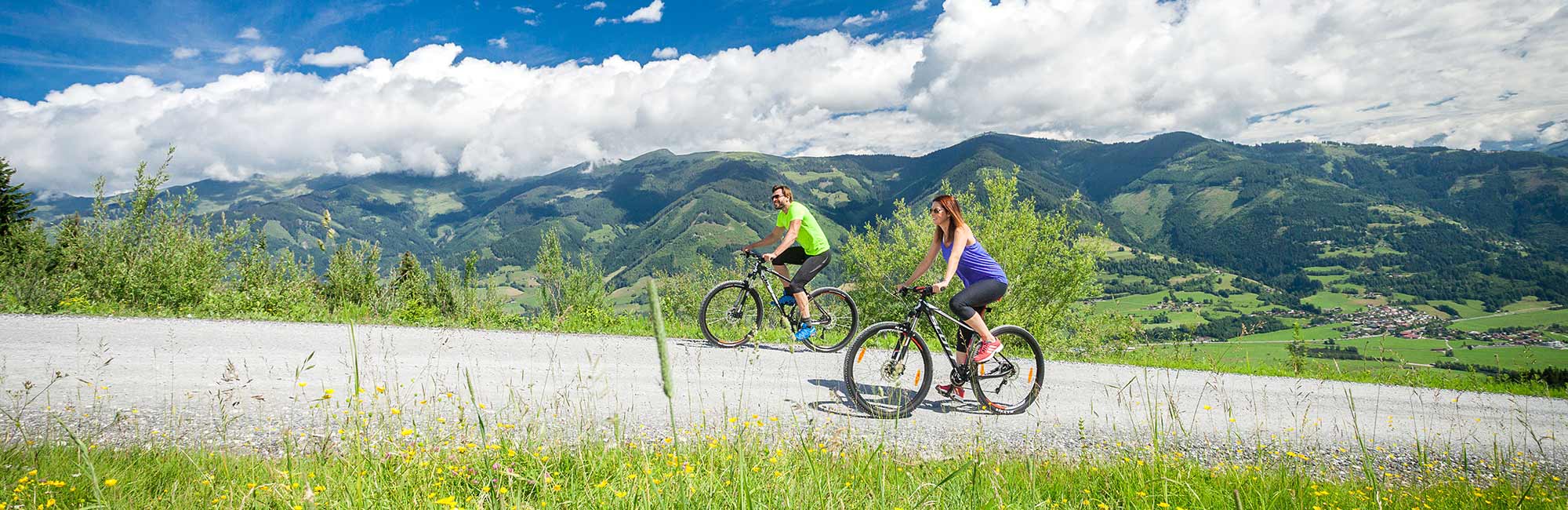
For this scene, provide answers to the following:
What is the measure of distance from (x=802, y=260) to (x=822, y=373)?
7.20 feet

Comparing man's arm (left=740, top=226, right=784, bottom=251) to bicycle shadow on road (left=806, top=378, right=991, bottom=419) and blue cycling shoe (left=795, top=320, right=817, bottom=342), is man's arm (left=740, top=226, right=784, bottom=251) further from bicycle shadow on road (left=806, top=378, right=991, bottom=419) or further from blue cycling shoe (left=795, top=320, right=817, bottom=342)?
bicycle shadow on road (left=806, top=378, right=991, bottom=419)

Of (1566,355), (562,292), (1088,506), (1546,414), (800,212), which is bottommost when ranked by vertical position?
(1566,355)

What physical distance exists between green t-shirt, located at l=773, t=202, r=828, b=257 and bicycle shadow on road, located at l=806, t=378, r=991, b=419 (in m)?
2.56

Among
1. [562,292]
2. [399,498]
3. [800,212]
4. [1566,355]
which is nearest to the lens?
[399,498]

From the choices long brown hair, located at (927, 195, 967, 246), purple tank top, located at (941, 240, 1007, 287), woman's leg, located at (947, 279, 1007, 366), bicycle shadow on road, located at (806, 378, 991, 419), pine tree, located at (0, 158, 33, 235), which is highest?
pine tree, located at (0, 158, 33, 235)

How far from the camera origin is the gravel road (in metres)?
5.43

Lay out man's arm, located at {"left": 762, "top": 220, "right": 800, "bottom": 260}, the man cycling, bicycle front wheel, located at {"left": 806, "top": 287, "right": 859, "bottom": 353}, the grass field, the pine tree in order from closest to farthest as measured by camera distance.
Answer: the grass field, man's arm, located at {"left": 762, "top": 220, "right": 800, "bottom": 260}, the man cycling, bicycle front wheel, located at {"left": 806, "top": 287, "right": 859, "bottom": 353}, the pine tree

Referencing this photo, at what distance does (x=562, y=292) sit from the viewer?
584 inches

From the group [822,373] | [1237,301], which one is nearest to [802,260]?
[822,373]

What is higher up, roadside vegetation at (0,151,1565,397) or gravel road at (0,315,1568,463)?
roadside vegetation at (0,151,1565,397)

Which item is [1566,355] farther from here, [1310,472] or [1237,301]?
[1310,472]

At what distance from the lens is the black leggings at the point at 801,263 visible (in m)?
9.62

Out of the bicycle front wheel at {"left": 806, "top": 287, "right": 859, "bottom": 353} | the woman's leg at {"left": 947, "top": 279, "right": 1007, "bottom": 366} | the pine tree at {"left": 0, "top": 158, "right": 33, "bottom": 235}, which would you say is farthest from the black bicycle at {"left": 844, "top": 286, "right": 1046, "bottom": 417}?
the pine tree at {"left": 0, "top": 158, "right": 33, "bottom": 235}

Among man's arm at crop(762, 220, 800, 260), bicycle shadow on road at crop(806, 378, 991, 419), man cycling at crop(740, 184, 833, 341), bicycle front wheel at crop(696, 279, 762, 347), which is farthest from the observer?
bicycle front wheel at crop(696, 279, 762, 347)
